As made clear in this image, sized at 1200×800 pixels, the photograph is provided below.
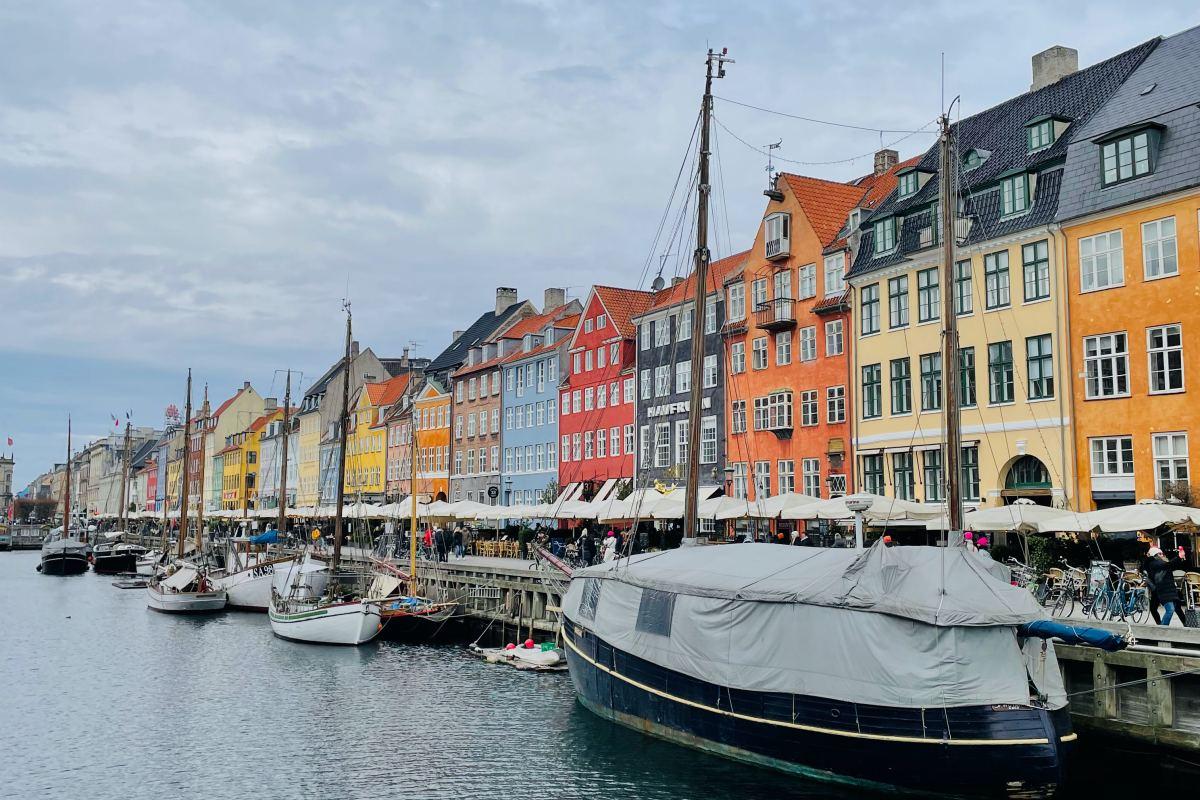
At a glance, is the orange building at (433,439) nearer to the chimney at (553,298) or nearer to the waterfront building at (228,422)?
the chimney at (553,298)

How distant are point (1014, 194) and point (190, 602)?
43.1 meters

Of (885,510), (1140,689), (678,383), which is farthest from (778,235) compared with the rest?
(1140,689)

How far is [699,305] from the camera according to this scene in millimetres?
29000

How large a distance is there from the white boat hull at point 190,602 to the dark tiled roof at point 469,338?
102 ft

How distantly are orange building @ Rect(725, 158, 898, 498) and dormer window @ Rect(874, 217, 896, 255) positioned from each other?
1.81 metres

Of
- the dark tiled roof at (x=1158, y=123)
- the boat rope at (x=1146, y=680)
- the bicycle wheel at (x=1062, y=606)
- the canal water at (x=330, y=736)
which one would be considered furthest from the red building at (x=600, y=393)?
the boat rope at (x=1146, y=680)

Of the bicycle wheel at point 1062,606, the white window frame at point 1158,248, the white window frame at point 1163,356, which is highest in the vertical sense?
the white window frame at point 1158,248

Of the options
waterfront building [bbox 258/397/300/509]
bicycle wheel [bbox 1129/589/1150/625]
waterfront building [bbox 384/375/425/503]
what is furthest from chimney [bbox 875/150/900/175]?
waterfront building [bbox 258/397/300/509]

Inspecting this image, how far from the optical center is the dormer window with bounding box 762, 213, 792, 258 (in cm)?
4819

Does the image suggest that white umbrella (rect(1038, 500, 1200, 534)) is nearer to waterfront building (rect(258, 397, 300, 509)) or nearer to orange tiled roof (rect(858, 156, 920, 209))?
orange tiled roof (rect(858, 156, 920, 209))

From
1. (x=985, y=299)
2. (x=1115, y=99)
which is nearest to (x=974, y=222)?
(x=985, y=299)

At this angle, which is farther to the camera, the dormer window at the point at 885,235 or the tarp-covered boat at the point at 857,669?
the dormer window at the point at 885,235

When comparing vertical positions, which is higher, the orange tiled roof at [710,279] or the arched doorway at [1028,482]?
the orange tiled roof at [710,279]

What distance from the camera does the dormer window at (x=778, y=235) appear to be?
48.2 metres
